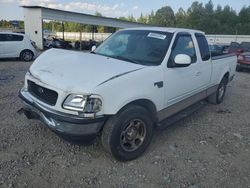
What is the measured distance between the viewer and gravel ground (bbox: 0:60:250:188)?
3066mm

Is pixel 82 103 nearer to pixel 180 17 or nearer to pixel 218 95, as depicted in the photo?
pixel 218 95

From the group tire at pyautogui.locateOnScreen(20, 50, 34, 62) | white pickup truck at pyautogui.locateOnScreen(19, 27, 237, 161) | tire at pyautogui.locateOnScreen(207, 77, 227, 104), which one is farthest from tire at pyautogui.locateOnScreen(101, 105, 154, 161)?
tire at pyautogui.locateOnScreen(20, 50, 34, 62)

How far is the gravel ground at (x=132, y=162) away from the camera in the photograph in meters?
3.07

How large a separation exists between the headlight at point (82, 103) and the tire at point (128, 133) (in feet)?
1.04

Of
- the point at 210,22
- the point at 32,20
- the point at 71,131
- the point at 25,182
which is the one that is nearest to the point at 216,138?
the point at 71,131

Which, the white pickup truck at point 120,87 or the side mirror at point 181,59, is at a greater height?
the side mirror at point 181,59

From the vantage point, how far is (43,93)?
3.26m

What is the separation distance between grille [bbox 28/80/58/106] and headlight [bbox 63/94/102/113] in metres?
0.23

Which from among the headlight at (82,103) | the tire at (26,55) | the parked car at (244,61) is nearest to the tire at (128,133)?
the headlight at (82,103)

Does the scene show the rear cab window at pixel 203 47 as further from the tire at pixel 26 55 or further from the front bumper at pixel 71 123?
the tire at pixel 26 55

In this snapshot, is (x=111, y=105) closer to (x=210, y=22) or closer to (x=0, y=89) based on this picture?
(x=0, y=89)

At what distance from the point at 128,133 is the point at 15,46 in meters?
12.1

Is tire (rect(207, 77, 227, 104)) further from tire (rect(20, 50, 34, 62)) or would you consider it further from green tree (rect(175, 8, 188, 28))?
green tree (rect(175, 8, 188, 28))

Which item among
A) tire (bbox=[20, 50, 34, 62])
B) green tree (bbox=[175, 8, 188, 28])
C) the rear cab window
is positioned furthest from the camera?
green tree (bbox=[175, 8, 188, 28])
